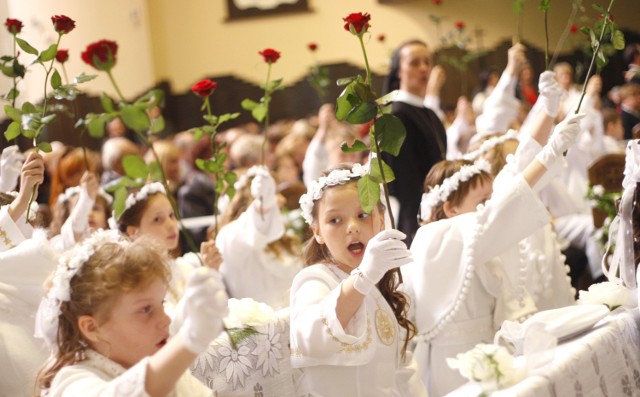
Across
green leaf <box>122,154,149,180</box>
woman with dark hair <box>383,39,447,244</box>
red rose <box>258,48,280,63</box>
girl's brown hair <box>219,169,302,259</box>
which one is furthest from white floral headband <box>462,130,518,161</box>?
green leaf <box>122,154,149,180</box>

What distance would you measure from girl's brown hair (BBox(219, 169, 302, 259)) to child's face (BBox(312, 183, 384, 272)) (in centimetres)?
234

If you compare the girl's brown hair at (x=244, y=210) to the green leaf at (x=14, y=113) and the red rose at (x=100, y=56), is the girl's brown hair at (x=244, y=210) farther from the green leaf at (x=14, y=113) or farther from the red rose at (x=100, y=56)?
the red rose at (x=100, y=56)

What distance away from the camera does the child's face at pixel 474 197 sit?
11.5 ft

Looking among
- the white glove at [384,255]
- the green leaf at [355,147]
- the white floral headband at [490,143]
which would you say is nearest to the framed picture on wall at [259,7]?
the white floral headband at [490,143]

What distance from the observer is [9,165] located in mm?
3523

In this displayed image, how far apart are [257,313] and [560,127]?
118 centimetres

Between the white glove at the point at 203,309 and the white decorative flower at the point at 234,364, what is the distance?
0.96 meters

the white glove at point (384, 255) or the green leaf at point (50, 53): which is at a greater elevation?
the green leaf at point (50, 53)

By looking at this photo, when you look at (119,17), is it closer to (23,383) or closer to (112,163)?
(112,163)

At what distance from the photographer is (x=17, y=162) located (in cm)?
356

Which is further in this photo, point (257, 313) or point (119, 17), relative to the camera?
point (119, 17)

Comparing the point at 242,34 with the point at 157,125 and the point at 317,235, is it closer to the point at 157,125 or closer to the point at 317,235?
the point at 317,235

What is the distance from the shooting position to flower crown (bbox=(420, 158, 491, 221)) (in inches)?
137

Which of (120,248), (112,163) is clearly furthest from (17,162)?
(112,163)
